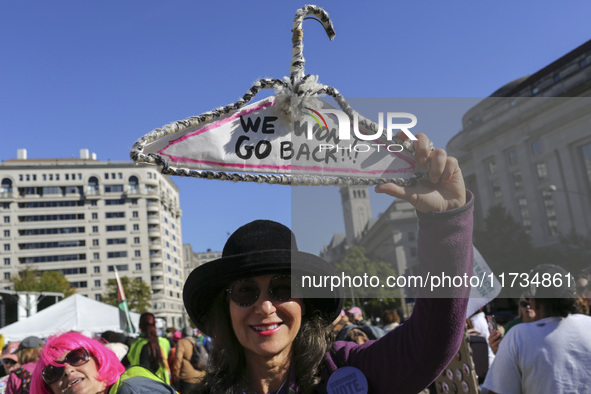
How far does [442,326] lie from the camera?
1.44 metres

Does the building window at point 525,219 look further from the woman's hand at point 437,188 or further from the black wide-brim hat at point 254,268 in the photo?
the black wide-brim hat at point 254,268

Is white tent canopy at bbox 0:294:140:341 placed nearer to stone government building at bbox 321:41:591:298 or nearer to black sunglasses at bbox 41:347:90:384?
black sunglasses at bbox 41:347:90:384

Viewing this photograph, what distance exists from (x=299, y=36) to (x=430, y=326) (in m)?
0.96

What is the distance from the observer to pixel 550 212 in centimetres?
149

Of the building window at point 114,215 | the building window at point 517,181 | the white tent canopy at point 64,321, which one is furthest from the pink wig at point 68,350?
the building window at point 114,215

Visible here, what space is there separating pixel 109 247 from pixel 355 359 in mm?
89464

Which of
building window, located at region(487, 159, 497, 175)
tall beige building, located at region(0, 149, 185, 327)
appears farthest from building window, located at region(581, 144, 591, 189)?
tall beige building, located at region(0, 149, 185, 327)

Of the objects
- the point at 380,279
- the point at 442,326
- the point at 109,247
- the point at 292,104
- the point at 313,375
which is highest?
the point at 109,247

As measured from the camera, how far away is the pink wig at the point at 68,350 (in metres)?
2.85

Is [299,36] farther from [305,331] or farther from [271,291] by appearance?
[305,331]

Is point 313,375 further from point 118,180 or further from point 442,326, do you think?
point 118,180

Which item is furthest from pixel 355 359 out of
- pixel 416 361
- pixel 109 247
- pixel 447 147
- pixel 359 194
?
pixel 109 247

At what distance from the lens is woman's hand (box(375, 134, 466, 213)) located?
1385 millimetres

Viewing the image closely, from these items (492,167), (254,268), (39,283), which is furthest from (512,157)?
(39,283)
